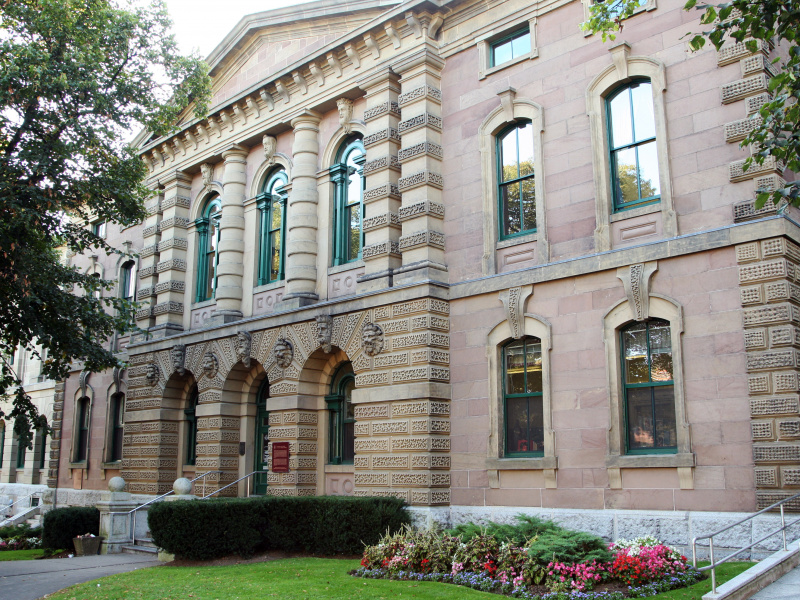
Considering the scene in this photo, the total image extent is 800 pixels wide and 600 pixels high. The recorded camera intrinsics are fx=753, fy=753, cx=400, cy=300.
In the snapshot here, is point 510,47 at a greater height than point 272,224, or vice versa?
point 510,47

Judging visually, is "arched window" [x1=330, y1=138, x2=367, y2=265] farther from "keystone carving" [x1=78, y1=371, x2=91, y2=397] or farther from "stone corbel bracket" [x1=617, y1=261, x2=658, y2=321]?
"keystone carving" [x1=78, y1=371, x2=91, y2=397]

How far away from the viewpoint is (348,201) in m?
20.8

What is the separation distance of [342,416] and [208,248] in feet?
29.5

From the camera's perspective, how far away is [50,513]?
21125 millimetres

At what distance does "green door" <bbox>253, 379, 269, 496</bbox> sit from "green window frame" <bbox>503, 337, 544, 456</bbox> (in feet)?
28.2

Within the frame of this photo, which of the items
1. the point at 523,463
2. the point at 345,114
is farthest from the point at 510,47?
the point at 523,463

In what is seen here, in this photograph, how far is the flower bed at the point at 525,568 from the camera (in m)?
10.8

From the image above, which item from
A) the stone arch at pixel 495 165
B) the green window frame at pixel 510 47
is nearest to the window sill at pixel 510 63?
the green window frame at pixel 510 47

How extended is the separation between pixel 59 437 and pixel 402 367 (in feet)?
66.7

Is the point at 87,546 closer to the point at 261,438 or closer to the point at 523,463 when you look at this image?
the point at 261,438

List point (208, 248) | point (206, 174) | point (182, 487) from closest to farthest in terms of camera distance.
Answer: point (182, 487), point (206, 174), point (208, 248)

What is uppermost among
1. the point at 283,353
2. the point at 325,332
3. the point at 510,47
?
the point at 510,47

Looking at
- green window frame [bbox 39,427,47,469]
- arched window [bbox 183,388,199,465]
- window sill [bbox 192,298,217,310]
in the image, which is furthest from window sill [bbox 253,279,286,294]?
green window frame [bbox 39,427,47,469]

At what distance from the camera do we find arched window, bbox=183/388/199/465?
24.8 m
